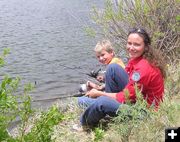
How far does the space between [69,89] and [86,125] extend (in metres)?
5.56

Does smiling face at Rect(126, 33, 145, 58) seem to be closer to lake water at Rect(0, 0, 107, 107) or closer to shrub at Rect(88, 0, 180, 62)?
shrub at Rect(88, 0, 180, 62)

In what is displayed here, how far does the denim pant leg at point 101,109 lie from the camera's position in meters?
4.33

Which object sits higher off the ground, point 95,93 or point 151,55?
point 151,55

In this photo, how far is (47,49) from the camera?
614 inches

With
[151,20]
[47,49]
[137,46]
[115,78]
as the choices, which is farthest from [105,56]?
[47,49]

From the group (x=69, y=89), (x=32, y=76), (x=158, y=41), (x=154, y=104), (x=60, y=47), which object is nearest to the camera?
(x=154, y=104)

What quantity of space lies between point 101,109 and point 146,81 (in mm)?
621

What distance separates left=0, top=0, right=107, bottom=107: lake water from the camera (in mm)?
11311

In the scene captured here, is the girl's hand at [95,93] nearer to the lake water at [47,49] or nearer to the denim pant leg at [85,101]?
the denim pant leg at [85,101]

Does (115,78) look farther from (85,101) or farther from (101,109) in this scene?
(85,101)

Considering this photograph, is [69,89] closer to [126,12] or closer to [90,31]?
[90,31]

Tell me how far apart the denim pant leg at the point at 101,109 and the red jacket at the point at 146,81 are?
0.15m

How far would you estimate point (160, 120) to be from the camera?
12.1ft

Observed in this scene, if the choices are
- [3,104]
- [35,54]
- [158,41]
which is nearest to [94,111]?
[3,104]
